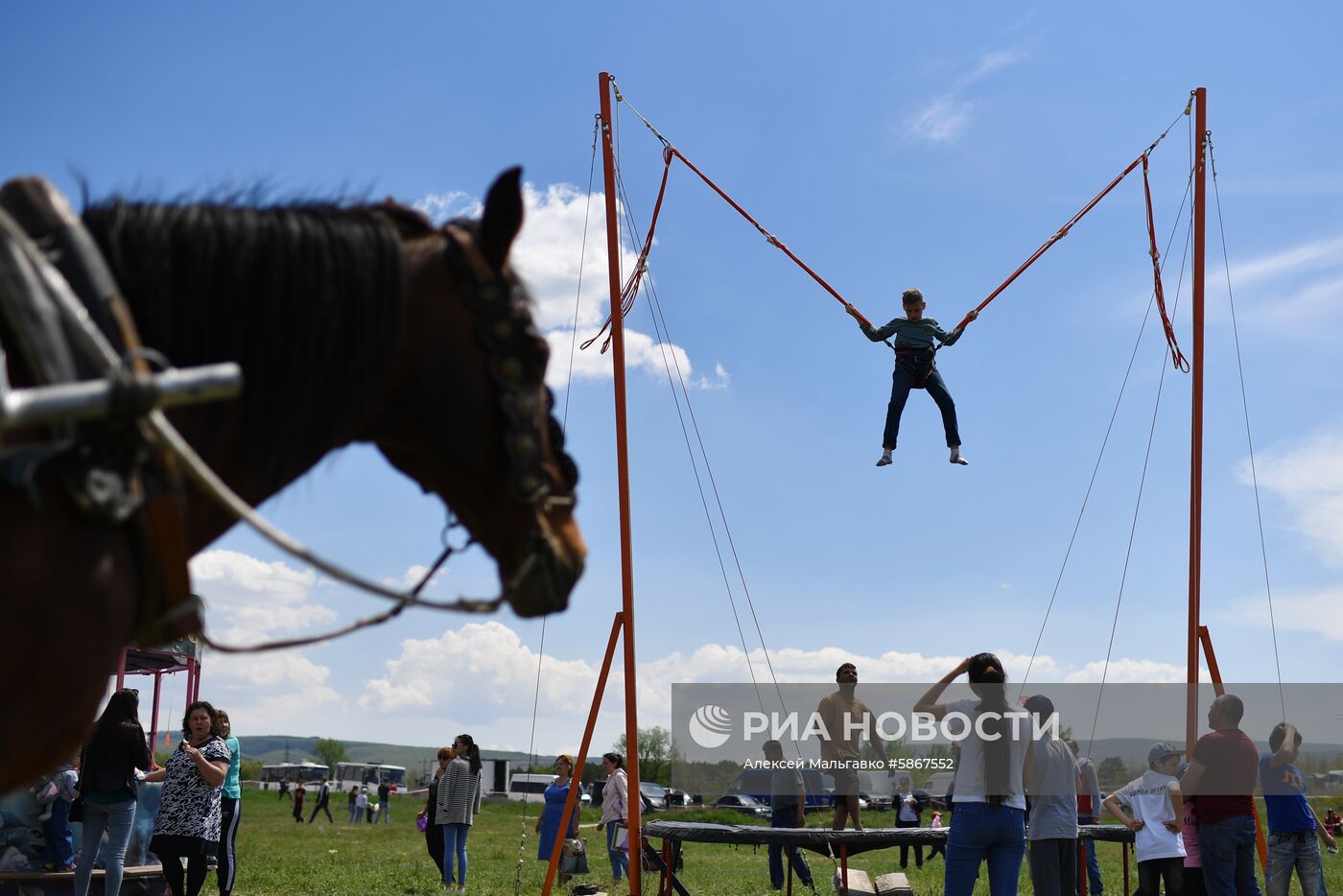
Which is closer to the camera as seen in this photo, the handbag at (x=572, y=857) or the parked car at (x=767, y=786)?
the parked car at (x=767, y=786)

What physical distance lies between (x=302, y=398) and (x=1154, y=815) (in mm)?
7794

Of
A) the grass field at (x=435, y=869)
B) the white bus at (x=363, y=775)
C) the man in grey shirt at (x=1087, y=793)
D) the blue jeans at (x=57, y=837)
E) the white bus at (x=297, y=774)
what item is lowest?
the white bus at (x=297, y=774)

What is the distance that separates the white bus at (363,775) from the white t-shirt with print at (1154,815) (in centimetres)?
5659

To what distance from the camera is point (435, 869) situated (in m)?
14.1

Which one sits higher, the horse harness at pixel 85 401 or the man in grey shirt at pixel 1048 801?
the horse harness at pixel 85 401

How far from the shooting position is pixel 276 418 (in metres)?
2.06

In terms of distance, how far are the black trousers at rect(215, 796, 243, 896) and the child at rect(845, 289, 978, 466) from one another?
569cm

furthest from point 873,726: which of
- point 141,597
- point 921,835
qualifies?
point 141,597

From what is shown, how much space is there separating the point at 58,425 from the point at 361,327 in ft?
1.96

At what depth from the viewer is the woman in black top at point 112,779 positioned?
7121mm

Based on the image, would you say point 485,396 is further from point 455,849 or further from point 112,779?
point 455,849

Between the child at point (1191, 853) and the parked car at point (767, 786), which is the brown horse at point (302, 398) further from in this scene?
the parked car at point (767, 786)

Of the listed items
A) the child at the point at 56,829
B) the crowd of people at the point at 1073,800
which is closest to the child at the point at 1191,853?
the crowd of people at the point at 1073,800

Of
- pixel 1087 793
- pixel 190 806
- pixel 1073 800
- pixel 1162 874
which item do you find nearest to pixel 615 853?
pixel 1087 793
